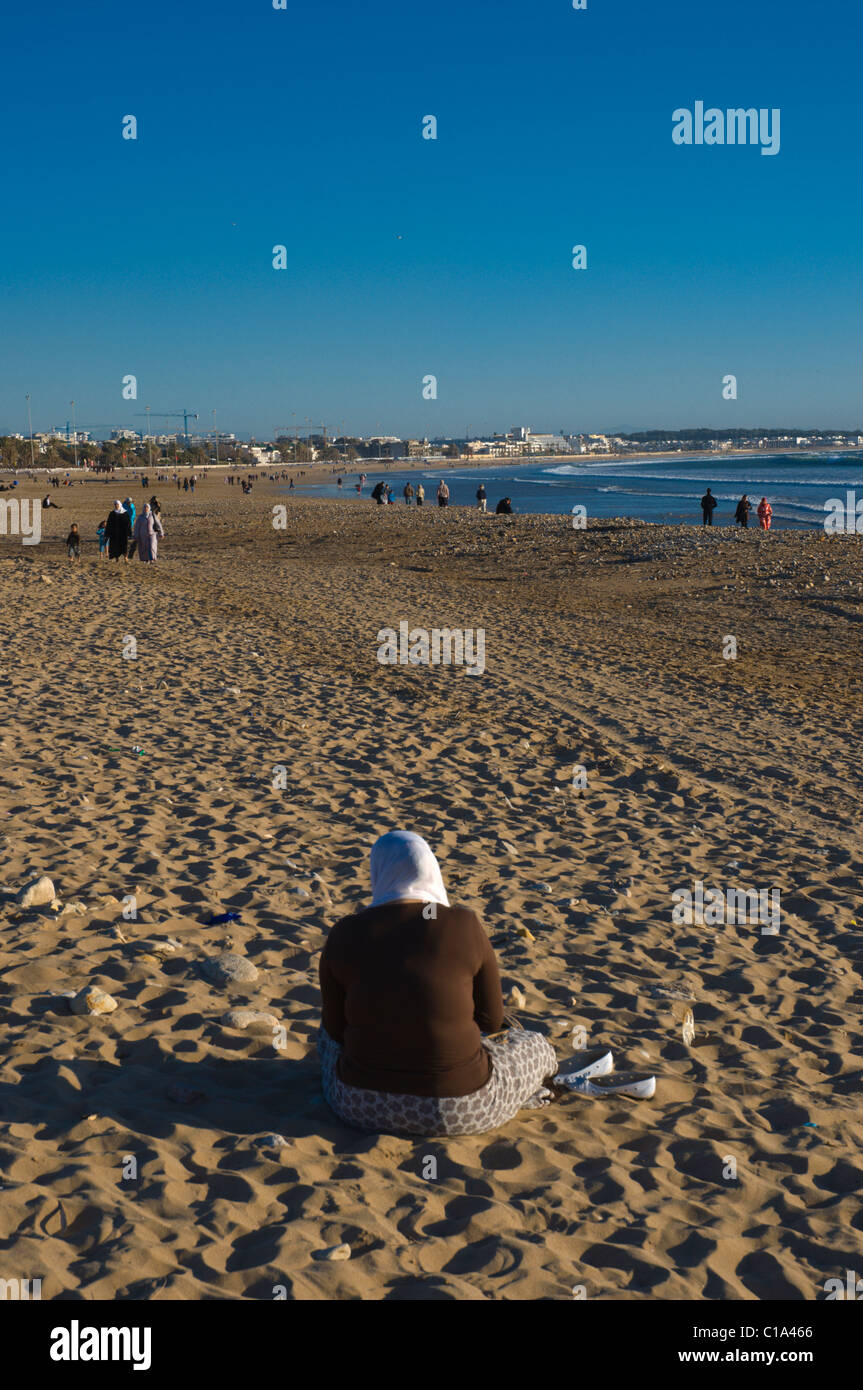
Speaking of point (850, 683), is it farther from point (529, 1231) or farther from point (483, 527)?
point (483, 527)

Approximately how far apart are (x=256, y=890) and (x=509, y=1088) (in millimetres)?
2894

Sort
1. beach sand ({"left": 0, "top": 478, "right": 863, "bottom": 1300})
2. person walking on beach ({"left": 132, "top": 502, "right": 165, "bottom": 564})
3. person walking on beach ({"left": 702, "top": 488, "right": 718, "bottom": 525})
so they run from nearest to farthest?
beach sand ({"left": 0, "top": 478, "right": 863, "bottom": 1300})
person walking on beach ({"left": 132, "top": 502, "right": 165, "bottom": 564})
person walking on beach ({"left": 702, "top": 488, "right": 718, "bottom": 525})

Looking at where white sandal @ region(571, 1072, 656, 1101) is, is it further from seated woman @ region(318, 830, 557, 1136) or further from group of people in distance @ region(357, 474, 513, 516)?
group of people in distance @ region(357, 474, 513, 516)

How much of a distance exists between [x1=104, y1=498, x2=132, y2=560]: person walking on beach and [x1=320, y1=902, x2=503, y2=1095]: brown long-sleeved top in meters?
23.4

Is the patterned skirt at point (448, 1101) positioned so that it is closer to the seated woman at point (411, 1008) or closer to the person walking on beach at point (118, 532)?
the seated woman at point (411, 1008)

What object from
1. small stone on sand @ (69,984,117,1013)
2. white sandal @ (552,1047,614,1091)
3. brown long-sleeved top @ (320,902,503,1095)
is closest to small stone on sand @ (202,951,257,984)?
small stone on sand @ (69,984,117,1013)

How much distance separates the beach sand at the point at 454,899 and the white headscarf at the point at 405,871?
99 cm

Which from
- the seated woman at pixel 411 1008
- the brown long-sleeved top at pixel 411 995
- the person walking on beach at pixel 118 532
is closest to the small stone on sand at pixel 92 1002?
the seated woman at pixel 411 1008

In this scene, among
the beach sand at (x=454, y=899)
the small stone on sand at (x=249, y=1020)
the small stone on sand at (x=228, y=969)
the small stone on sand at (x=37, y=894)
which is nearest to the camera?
the beach sand at (x=454, y=899)

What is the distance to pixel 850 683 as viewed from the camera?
14.6 metres

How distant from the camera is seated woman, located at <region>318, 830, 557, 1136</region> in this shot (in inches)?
154

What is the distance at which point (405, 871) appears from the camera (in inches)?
155

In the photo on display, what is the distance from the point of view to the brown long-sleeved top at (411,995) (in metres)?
3.90

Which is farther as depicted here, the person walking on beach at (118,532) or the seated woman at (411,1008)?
the person walking on beach at (118,532)
